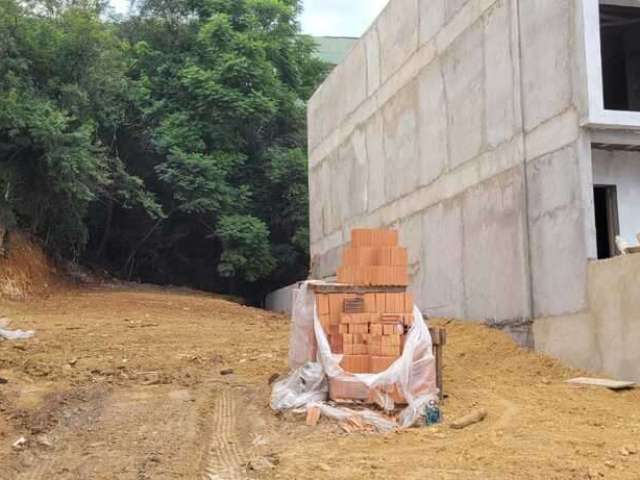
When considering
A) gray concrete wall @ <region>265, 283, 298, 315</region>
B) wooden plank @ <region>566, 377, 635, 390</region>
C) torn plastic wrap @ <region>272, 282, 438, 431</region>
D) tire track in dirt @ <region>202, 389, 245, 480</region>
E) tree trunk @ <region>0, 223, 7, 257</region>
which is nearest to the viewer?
tire track in dirt @ <region>202, 389, 245, 480</region>

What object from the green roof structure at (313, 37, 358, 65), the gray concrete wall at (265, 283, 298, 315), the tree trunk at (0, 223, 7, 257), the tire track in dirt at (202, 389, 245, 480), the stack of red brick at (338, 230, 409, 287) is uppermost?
the green roof structure at (313, 37, 358, 65)

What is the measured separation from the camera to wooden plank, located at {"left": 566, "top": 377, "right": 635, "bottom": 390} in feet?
27.6

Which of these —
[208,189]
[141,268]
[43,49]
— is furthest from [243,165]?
[43,49]

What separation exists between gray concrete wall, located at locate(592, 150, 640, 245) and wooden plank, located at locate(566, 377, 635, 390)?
2690 mm

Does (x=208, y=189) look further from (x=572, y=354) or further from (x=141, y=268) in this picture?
(x=572, y=354)

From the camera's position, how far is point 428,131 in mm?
14102

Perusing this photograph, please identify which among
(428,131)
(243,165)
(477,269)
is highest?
(243,165)

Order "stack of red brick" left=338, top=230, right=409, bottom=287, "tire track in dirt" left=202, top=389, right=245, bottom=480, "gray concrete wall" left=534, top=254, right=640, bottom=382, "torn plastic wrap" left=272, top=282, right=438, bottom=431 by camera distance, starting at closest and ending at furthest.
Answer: "tire track in dirt" left=202, top=389, right=245, bottom=480 → "torn plastic wrap" left=272, top=282, right=438, bottom=431 → "stack of red brick" left=338, top=230, right=409, bottom=287 → "gray concrete wall" left=534, top=254, right=640, bottom=382

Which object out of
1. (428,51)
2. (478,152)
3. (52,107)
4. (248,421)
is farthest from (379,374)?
(52,107)

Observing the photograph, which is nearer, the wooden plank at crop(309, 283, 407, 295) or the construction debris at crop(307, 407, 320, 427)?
the construction debris at crop(307, 407, 320, 427)

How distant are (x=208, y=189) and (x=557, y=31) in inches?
623

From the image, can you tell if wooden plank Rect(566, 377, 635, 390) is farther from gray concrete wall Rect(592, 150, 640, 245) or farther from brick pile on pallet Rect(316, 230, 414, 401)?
gray concrete wall Rect(592, 150, 640, 245)

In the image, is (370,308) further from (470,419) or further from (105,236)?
(105,236)

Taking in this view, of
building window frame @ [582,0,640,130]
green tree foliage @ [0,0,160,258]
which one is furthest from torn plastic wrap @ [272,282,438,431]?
green tree foliage @ [0,0,160,258]
